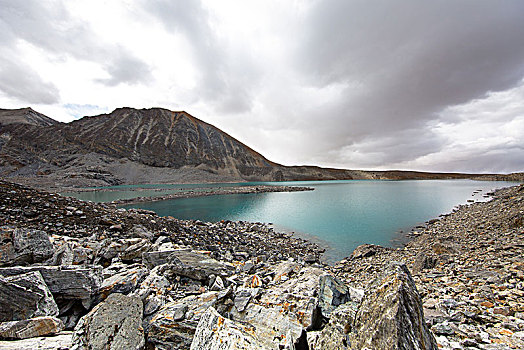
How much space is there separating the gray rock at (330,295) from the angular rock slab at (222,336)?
166 centimetres

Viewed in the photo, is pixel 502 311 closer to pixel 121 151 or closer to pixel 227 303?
pixel 227 303

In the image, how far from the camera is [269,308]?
12.2 feet

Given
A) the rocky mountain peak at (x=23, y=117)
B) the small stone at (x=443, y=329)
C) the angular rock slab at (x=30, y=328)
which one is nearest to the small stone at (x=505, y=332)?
the small stone at (x=443, y=329)

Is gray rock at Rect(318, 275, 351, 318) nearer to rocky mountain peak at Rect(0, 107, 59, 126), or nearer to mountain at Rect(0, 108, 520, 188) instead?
mountain at Rect(0, 108, 520, 188)

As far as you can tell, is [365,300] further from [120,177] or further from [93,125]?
[93,125]

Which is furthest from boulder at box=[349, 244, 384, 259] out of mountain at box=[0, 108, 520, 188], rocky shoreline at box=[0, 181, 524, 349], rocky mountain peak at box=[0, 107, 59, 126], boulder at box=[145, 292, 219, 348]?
rocky mountain peak at box=[0, 107, 59, 126]

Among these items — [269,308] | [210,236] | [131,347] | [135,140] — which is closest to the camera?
[131,347]

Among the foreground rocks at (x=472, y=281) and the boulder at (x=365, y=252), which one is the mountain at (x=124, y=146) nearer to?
the boulder at (x=365, y=252)

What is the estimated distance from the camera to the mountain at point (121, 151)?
92062mm

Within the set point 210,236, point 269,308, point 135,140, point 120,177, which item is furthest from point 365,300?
point 135,140

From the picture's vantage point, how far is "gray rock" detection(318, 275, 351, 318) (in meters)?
3.70

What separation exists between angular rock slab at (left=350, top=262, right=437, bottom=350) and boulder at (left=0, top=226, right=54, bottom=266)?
280 inches

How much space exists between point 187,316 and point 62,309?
7.93ft

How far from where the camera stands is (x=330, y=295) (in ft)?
12.7
